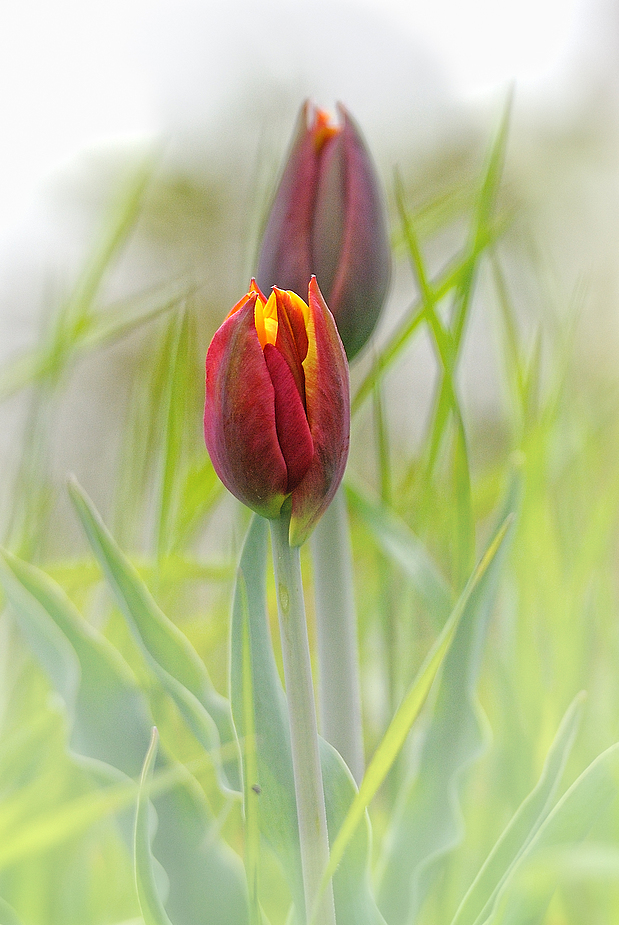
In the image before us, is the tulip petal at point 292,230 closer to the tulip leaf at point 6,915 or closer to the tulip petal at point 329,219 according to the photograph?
the tulip petal at point 329,219

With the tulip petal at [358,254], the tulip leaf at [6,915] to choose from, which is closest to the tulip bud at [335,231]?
the tulip petal at [358,254]

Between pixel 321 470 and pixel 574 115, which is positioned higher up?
pixel 574 115

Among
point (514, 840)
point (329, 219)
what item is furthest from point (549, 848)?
point (329, 219)

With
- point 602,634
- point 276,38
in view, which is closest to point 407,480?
point 602,634

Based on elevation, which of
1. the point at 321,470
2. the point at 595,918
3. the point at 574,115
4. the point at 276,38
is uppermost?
the point at 276,38

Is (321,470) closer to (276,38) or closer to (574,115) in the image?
(574,115)

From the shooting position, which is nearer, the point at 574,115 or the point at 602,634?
the point at 602,634

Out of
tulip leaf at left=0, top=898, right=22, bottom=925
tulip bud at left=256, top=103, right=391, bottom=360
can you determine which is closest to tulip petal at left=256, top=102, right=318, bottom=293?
tulip bud at left=256, top=103, right=391, bottom=360
